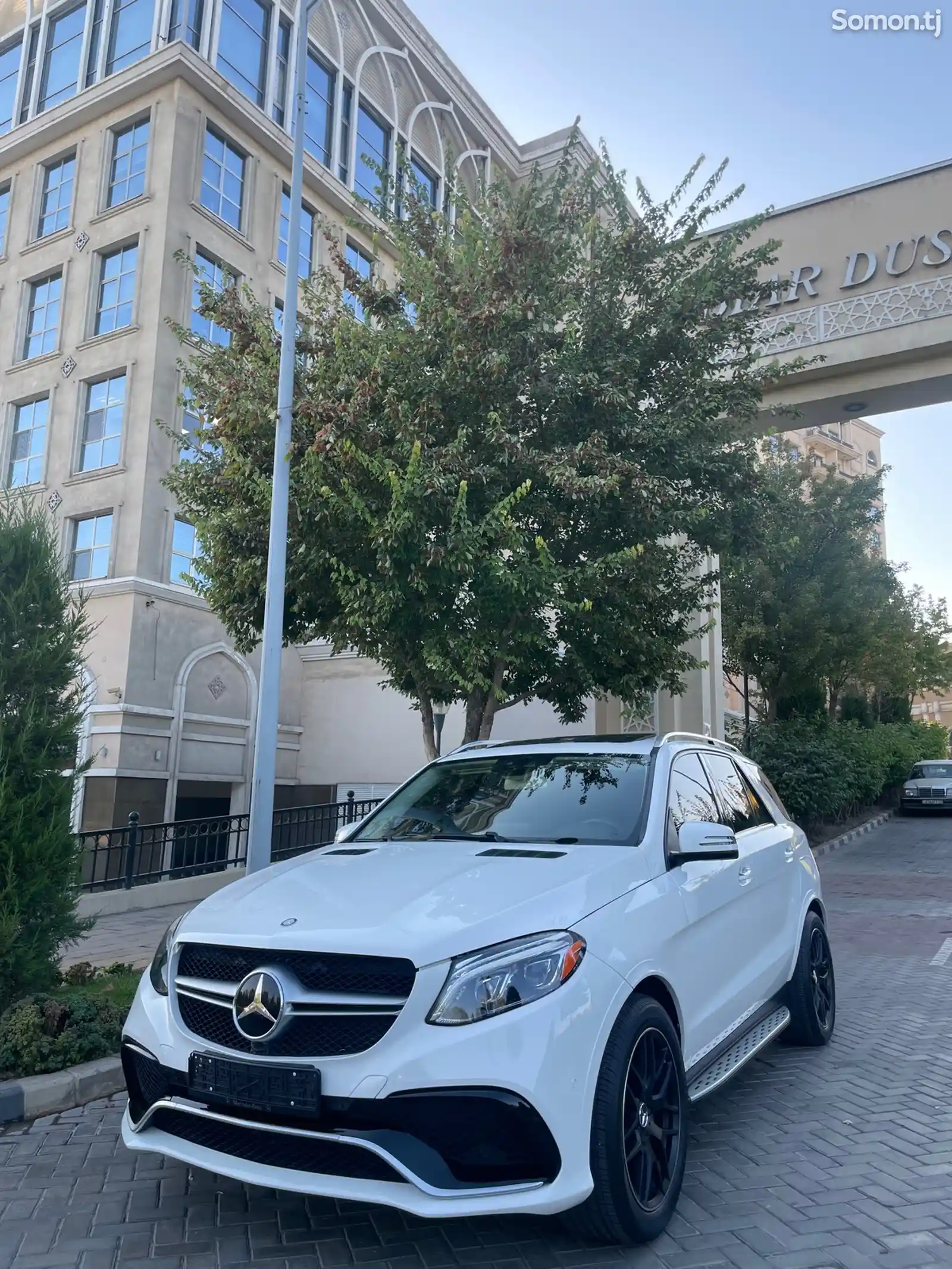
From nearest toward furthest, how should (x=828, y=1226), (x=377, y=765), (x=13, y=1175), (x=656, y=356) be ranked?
(x=828, y=1226), (x=13, y=1175), (x=656, y=356), (x=377, y=765)

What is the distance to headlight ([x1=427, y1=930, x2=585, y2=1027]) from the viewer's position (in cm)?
301

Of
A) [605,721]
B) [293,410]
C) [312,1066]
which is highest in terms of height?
[293,410]

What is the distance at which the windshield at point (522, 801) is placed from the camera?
4.29 meters

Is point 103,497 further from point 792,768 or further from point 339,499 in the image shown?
point 792,768

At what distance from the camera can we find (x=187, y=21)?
784 inches

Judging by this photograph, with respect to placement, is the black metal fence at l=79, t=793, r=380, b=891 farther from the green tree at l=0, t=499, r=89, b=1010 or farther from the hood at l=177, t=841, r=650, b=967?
the hood at l=177, t=841, r=650, b=967

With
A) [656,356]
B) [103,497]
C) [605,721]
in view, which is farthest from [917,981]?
[103,497]

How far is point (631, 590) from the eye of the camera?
9469 millimetres

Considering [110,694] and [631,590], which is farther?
[110,694]

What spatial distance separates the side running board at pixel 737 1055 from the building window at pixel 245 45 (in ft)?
71.3

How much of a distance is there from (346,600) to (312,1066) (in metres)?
6.26

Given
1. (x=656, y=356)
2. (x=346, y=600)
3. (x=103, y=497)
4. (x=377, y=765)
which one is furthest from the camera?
(x=377, y=765)

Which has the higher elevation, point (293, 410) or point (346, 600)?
point (293, 410)

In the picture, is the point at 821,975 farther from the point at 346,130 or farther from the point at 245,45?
the point at 346,130
